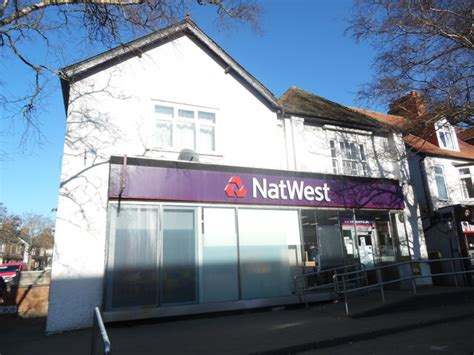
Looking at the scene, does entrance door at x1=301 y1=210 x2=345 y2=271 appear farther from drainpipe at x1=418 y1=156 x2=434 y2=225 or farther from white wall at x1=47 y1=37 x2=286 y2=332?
drainpipe at x1=418 y1=156 x2=434 y2=225

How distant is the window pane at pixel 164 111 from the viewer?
10672 mm

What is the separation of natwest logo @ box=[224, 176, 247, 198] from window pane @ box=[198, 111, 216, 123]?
7.18ft

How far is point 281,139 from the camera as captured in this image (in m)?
12.5

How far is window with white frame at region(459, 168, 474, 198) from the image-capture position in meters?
18.7

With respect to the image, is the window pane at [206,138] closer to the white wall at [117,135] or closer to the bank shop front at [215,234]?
the white wall at [117,135]

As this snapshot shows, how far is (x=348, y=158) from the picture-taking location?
13836 millimetres

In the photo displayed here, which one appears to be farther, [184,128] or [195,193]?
[184,128]

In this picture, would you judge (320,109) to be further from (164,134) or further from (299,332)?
(299,332)

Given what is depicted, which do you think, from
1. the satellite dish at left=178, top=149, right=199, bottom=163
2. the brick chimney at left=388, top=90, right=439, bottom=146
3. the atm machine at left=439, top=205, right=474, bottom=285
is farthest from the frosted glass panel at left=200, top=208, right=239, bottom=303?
the atm machine at left=439, top=205, right=474, bottom=285

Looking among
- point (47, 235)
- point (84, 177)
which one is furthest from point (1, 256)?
point (84, 177)

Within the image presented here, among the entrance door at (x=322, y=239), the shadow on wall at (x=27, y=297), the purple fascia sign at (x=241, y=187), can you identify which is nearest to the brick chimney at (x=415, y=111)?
the purple fascia sign at (x=241, y=187)

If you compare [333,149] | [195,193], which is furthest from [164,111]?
[333,149]

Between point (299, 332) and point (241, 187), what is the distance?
4.79 meters

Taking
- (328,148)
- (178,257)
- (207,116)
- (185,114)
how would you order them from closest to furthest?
(178,257) < (185,114) < (207,116) < (328,148)
